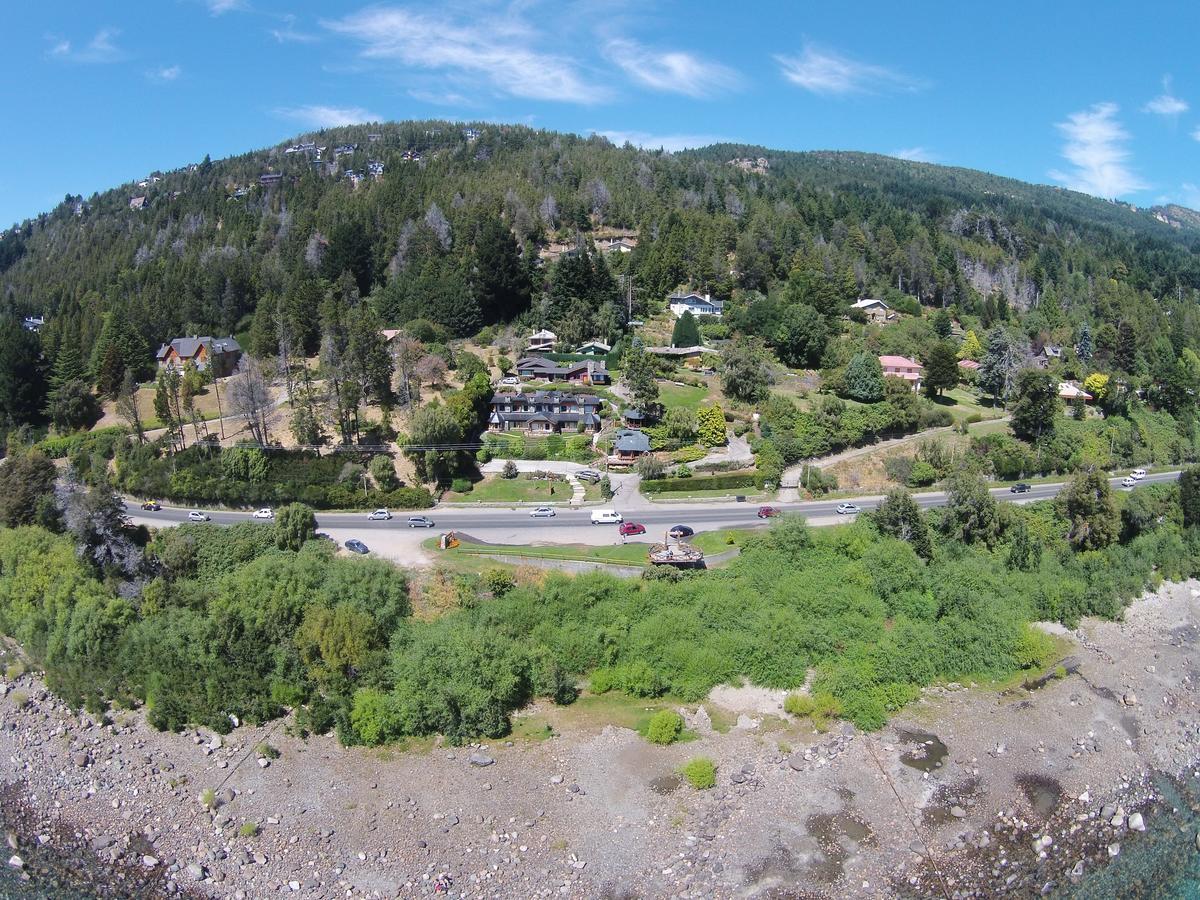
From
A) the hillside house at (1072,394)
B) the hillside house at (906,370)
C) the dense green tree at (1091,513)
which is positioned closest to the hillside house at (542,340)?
the hillside house at (906,370)

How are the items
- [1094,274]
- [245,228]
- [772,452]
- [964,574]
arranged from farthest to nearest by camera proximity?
1. [1094,274]
2. [245,228]
3. [772,452]
4. [964,574]

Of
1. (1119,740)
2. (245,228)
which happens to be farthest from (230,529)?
(245,228)

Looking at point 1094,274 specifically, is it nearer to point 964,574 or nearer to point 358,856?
point 964,574

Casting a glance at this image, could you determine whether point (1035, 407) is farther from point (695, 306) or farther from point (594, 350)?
point (695, 306)

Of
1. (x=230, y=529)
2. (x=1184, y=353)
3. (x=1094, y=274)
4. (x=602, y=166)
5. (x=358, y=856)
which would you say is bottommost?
(x=358, y=856)

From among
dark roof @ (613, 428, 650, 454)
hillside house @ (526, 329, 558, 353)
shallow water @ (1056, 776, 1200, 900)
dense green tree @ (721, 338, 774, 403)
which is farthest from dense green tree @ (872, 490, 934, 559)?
hillside house @ (526, 329, 558, 353)

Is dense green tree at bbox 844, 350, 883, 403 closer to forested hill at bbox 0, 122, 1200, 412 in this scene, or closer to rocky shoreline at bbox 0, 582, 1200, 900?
forested hill at bbox 0, 122, 1200, 412
